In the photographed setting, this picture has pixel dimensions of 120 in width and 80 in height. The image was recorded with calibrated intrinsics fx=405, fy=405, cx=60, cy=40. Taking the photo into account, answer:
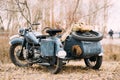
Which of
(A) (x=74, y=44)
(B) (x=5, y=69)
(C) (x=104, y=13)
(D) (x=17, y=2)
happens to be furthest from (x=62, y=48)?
(C) (x=104, y=13)

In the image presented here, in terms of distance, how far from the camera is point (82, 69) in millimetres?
8336

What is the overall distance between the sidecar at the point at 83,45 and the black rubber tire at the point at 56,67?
0.28 m

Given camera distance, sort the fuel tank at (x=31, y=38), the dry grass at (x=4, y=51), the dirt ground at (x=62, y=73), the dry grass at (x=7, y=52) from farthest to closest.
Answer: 1. the dry grass at (x=7, y=52)
2. the dry grass at (x=4, y=51)
3. the fuel tank at (x=31, y=38)
4. the dirt ground at (x=62, y=73)

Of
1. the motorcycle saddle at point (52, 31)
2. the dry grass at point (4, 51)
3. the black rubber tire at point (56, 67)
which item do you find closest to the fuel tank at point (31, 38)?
the motorcycle saddle at point (52, 31)

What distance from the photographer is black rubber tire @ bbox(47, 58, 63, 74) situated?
25.0 feet

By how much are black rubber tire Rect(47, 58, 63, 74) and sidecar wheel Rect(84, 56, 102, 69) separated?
88 centimetres

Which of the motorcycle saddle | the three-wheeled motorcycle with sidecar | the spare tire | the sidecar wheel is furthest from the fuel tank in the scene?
the sidecar wheel

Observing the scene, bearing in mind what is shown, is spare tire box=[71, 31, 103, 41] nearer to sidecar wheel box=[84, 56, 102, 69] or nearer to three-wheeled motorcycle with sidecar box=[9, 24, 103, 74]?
three-wheeled motorcycle with sidecar box=[9, 24, 103, 74]

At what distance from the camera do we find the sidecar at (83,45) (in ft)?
25.1

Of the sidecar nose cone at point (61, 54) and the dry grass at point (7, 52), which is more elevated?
the sidecar nose cone at point (61, 54)

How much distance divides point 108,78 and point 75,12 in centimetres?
743

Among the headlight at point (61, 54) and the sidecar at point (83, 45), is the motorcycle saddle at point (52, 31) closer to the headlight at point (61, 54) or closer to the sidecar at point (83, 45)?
the sidecar at point (83, 45)

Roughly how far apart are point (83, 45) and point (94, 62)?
3.39 feet

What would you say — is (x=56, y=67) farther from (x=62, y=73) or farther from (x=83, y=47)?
(x=83, y=47)
